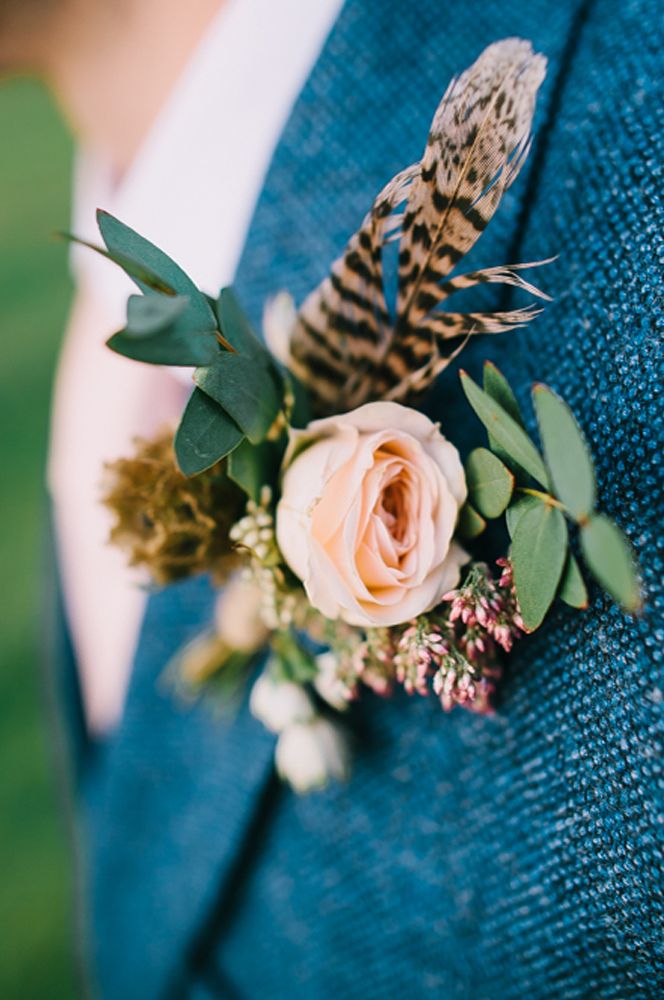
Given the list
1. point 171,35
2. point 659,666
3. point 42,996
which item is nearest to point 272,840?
point 659,666

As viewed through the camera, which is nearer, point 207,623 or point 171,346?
point 171,346

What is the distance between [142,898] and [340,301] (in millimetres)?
704

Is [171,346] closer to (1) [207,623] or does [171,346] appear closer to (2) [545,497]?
(2) [545,497]

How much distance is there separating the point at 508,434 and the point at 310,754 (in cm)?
32

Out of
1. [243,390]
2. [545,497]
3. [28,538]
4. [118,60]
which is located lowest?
[28,538]

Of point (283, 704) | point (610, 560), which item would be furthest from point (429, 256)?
point (283, 704)

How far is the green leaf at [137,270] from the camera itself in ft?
1.12

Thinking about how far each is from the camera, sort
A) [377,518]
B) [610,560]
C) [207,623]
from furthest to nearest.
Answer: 1. [207,623]
2. [377,518]
3. [610,560]

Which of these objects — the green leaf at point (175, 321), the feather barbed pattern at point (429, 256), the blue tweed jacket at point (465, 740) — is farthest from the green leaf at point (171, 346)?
the blue tweed jacket at point (465, 740)

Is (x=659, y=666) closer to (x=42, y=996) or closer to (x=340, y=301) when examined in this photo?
(x=340, y=301)

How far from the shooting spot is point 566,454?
12.6 inches

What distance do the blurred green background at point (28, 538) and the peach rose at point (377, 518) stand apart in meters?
0.85

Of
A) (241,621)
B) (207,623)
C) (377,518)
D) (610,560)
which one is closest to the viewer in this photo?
(610,560)

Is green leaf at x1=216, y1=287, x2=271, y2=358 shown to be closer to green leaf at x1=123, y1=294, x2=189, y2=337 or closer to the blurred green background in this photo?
green leaf at x1=123, y1=294, x2=189, y2=337
